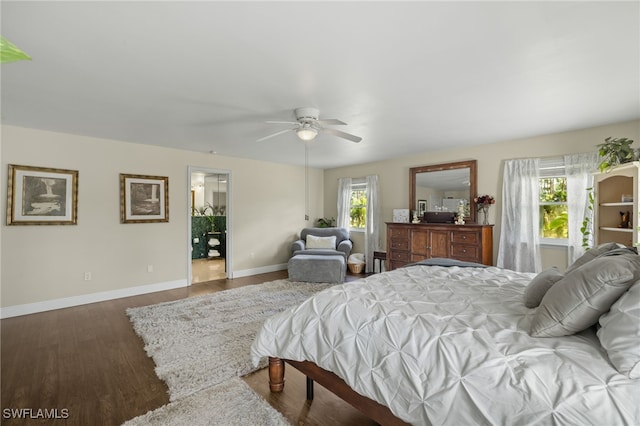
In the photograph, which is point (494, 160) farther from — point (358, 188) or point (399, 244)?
point (358, 188)

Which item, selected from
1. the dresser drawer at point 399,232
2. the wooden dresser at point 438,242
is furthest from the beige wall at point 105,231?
the wooden dresser at point 438,242

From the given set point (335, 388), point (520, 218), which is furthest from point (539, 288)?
point (520, 218)

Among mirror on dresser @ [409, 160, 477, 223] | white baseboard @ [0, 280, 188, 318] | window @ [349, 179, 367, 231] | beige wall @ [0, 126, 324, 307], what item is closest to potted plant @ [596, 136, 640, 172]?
mirror on dresser @ [409, 160, 477, 223]

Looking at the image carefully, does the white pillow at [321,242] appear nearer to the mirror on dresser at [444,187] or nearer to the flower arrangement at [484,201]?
the mirror on dresser at [444,187]

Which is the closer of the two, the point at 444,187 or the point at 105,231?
the point at 105,231

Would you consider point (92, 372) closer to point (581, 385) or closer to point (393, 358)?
point (393, 358)

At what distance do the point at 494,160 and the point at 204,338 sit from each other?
4817 millimetres

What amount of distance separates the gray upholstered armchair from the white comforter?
3621mm

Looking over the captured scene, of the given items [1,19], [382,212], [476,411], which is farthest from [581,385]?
[382,212]

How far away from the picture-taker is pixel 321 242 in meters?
6.04

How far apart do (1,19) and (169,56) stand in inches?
35.0

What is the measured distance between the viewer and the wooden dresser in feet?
14.3

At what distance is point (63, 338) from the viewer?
308cm

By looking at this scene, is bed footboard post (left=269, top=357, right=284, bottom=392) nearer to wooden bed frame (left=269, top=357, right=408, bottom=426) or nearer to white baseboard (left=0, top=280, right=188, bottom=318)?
wooden bed frame (left=269, top=357, right=408, bottom=426)
